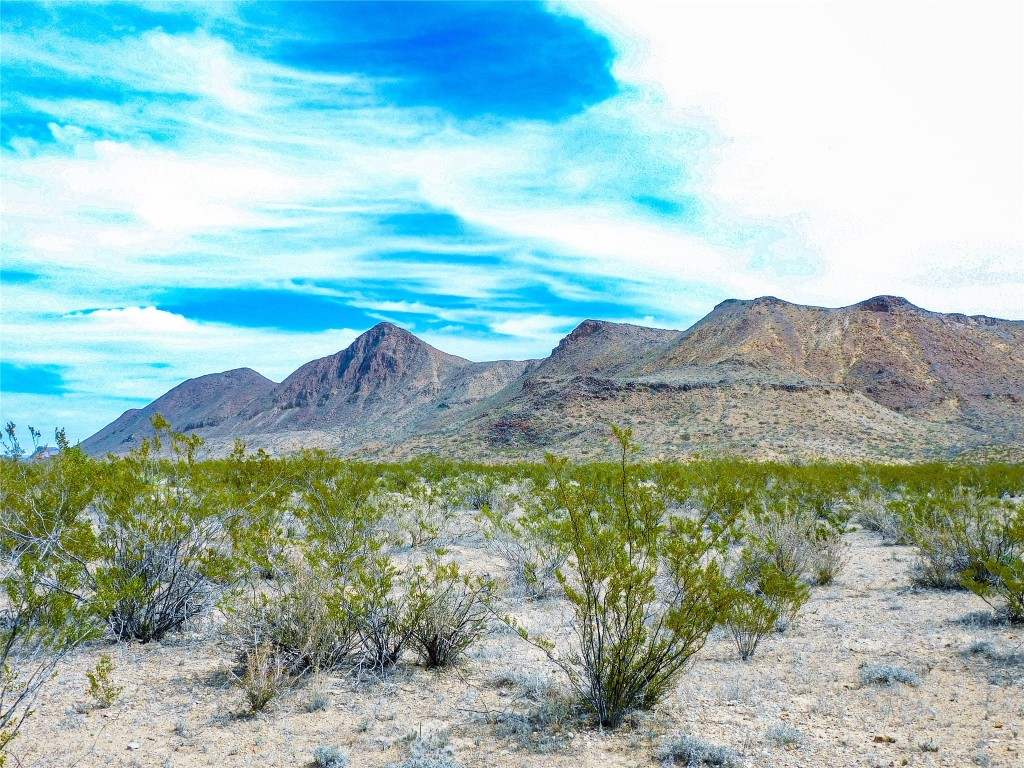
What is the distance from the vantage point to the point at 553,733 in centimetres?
529

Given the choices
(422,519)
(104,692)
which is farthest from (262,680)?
(422,519)

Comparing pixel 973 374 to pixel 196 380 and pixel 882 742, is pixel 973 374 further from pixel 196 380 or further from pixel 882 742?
pixel 196 380

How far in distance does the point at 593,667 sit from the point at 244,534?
473 centimetres

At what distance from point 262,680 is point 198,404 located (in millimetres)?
195415

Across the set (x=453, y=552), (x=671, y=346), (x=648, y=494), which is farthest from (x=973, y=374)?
(x=648, y=494)

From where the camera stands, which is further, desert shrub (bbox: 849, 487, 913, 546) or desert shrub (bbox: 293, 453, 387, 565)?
desert shrub (bbox: 849, 487, 913, 546)

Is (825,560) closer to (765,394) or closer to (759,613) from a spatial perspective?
(759,613)

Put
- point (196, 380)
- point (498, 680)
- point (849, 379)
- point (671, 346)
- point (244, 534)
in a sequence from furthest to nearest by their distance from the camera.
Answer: point (196, 380) → point (671, 346) → point (849, 379) → point (244, 534) → point (498, 680)

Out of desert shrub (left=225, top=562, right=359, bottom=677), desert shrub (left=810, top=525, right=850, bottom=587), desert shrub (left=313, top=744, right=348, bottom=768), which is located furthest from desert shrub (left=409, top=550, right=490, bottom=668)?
desert shrub (left=810, top=525, right=850, bottom=587)

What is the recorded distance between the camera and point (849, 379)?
6994 centimetres

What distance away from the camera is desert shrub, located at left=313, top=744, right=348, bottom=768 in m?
4.75

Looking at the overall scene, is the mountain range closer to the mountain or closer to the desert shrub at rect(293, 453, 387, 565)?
the desert shrub at rect(293, 453, 387, 565)

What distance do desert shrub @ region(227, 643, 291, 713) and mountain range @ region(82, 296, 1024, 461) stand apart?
3803cm

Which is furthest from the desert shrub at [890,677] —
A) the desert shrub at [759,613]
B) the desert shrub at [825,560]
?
the desert shrub at [825,560]
